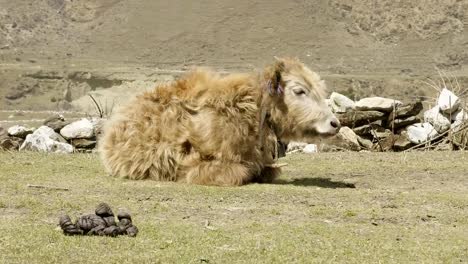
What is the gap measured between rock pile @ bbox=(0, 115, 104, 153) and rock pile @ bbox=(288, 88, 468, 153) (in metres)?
3.92

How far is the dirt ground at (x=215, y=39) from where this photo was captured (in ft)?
243

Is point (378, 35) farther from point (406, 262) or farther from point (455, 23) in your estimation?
point (406, 262)

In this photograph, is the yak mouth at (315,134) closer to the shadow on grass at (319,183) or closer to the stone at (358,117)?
the shadow on grass at (319,183)

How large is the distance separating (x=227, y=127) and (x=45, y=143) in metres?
7.33

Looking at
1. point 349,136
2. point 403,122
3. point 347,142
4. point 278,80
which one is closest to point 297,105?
point 278,80

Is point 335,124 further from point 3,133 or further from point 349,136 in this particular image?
point 3,133

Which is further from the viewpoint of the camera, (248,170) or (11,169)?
(11,169)

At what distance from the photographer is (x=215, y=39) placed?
8700 cm

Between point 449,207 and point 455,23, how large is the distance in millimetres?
82348

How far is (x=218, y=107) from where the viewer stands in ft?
33.4

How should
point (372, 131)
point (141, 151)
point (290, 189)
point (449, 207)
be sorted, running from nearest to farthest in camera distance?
point (449, 207) → point (290, 189) → point (141, 151) → point (372, 131)

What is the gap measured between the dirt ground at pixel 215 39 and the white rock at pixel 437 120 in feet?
176

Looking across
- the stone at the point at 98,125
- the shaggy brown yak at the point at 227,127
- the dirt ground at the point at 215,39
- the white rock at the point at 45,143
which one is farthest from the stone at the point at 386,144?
the dirt ground at the point at 215,39

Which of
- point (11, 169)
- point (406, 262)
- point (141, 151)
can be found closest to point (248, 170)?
point (141, 151)
